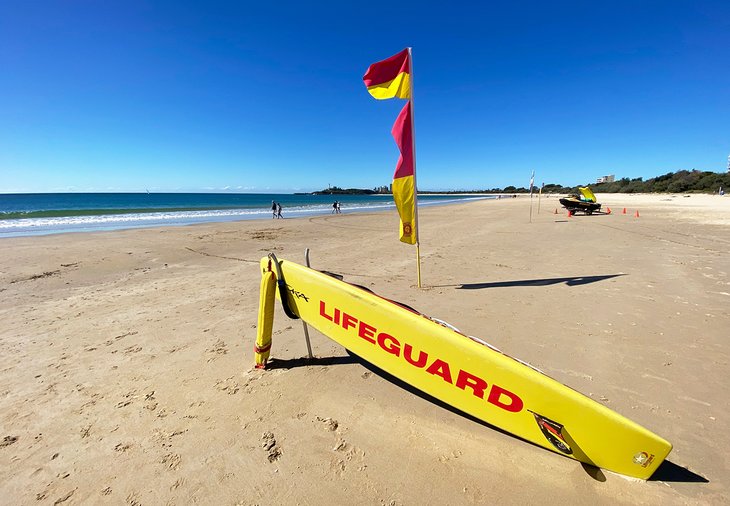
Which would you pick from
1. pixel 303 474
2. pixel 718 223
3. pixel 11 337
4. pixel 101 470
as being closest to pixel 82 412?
pixel 101 470

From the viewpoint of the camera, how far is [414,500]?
6.67 ft

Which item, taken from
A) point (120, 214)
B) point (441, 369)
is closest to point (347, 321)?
point (441, 369)

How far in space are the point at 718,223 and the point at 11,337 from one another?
85.8 ft

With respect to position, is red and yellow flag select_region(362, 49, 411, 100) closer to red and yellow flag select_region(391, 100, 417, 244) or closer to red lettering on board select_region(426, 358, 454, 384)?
red and yellow flag select_region(391, 100, 417, 244)

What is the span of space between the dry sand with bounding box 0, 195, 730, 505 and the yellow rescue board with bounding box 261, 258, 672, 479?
0.29 metres

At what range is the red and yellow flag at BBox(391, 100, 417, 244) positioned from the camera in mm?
5961

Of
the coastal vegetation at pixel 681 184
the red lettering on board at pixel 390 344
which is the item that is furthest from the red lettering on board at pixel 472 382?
the coastal vegetation at pixel 681 184

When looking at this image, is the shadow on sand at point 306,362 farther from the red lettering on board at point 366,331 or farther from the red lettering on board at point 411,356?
the red lettering on board at point 411,356

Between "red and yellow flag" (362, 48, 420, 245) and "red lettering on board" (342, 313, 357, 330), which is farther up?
"red and yellow flag" (362, 48, 420, 245)

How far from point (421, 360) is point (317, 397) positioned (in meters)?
1.30

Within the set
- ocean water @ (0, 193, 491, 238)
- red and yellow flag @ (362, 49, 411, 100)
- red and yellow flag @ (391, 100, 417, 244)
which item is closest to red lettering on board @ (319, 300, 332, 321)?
red and yellow flag @ (391, 100, 417, 244)

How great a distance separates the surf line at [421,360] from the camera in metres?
2.16

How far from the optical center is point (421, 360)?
241 cm

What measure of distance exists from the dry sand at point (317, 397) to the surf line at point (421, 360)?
54 centimetres
